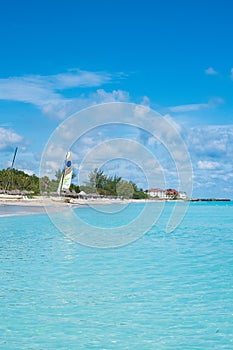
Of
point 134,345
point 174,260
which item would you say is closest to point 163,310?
point 134,345

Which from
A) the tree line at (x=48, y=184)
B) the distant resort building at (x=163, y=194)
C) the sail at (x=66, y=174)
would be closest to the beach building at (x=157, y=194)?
the distant resort building at (x=163, y=194)

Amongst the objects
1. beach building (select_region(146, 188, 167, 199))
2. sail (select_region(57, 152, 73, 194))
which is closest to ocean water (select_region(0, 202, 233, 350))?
sail (select_region(57, 152, 73, 194))

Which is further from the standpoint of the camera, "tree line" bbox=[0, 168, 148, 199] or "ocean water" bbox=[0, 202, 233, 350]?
"tree line" bbox=[0, 168, 148, 199]

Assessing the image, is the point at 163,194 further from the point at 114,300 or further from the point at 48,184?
the point at 114,300

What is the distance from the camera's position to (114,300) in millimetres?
10992

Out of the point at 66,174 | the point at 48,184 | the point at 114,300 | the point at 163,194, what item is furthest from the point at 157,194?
the point at 114,300

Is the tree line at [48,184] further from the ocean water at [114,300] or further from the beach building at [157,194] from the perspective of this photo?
the ocean water at [114,300]

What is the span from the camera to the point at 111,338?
8266 mm

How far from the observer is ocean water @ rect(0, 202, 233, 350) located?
822 cm

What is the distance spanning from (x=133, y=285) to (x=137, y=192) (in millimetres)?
141466

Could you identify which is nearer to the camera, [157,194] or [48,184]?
[48,184]

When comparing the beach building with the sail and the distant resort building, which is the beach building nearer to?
the distant resort building

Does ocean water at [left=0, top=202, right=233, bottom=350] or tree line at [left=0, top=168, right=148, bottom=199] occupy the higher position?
tree line at [left=0, top=168, right=148, bottom=199]

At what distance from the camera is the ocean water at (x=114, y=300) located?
27.0 ft
